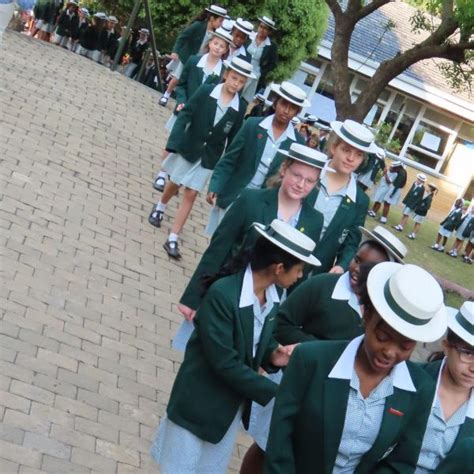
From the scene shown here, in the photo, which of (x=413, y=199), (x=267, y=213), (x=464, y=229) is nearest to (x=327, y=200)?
(x=267, y=213)

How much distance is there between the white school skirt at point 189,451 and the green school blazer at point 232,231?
1.07 m

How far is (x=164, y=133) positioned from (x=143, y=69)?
574 cm

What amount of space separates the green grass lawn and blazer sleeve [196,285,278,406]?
53.2 feet

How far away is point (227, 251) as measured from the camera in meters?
5.89

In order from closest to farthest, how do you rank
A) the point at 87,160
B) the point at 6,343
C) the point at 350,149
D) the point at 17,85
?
the point at 6,343, the point at 350,149, the point at 87,160, the point at 17,85

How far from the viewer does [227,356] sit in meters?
4.49

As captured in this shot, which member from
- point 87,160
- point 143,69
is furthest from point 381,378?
point 143,69

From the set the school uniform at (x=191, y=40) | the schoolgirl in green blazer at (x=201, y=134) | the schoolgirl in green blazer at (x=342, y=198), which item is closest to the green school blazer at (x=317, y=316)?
the schoolgirl in green blazer at (x=342, y=198)

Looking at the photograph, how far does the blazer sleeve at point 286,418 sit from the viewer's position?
381 centimetres

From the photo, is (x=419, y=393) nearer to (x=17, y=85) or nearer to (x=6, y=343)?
(x=6, y=343)

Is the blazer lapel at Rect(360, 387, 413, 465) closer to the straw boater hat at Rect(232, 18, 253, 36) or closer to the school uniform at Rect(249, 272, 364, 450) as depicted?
the school uniform at Rect(249, 272, 364, 450)

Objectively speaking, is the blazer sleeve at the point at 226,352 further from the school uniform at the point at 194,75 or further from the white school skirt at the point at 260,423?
the school uniform at the point at 194,75

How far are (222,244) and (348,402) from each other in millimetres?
2270

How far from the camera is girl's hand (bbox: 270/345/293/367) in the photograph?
189 inches
